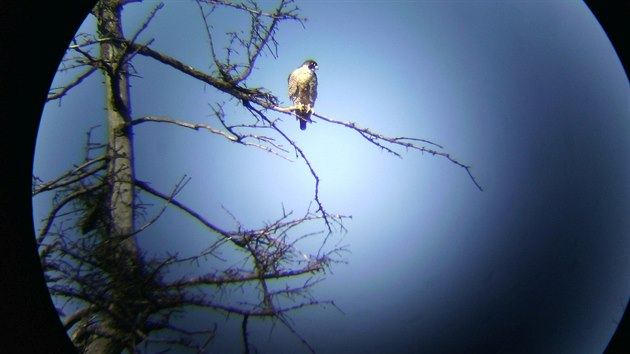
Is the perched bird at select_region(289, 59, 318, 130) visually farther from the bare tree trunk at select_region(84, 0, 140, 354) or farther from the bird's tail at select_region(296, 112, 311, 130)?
the bare tree trunk at select_region(84, 0, 140, 354)

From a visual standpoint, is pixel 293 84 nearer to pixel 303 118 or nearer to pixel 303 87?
pixel 303 87

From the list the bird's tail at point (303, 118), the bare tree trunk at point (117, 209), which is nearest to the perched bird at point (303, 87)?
the bird's tail at point (303, 118)

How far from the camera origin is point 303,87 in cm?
242

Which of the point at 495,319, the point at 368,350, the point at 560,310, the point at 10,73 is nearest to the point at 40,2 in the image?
the point at 10,73

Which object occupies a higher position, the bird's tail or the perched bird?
the perched bird

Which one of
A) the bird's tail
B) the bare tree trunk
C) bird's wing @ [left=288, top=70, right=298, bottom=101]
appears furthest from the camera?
bird's wing @ [left=288, top=70, right=298, bottom=101]

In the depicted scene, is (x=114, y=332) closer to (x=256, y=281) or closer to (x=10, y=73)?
(x=256, y=281)

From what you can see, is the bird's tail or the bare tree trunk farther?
the bird's tail

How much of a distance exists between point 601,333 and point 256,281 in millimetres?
1365

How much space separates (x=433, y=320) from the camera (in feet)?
4.92

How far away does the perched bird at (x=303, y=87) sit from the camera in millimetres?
1918

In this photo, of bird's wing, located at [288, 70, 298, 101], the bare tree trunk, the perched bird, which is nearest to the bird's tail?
the perched bird

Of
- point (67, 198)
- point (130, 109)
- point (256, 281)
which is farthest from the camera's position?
point (130, 109)

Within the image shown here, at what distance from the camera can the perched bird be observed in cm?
192
